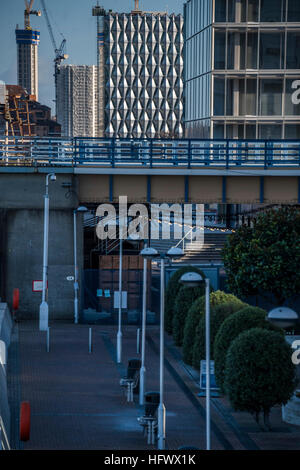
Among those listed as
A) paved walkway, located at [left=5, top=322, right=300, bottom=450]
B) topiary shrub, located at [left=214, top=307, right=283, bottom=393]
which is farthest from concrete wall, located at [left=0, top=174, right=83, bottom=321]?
topiary shrub, located at [left=214, top=307, right=283, bottom=393]

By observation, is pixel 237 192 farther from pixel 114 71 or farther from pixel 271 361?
pixel 114 71

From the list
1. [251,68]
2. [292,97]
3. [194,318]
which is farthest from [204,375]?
[292,97]

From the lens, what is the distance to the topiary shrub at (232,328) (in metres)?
22.9

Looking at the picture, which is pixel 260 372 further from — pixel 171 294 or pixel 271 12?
pixel 271 12

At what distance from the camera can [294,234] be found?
32.5 metres

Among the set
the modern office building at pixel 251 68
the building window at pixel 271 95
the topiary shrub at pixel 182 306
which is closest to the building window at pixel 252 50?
the modern office building at pixel 251 68

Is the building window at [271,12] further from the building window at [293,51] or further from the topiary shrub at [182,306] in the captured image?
the topiary shrub at [182,306]

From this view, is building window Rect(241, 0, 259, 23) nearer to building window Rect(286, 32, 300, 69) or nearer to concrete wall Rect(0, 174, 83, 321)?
building window Rect(286, 32, 300, 69)

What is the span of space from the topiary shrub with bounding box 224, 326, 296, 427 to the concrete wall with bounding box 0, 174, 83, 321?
58.4ft

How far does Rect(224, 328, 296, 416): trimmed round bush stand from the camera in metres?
20.8

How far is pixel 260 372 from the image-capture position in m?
20.9

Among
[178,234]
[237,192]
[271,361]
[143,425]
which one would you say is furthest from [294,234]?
[178,234]

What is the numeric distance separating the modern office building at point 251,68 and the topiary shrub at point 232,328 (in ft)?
141
